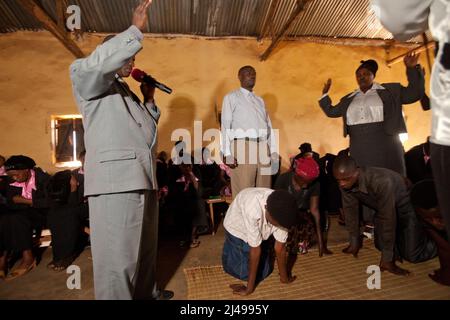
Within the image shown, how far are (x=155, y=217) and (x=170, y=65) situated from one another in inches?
190

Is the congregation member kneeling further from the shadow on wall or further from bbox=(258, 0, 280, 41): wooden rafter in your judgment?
the shadow on wall

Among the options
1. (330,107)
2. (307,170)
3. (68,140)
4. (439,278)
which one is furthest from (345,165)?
(68,140)

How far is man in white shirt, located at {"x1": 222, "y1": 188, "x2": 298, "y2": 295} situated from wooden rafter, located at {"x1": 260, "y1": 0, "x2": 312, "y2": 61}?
3482mm

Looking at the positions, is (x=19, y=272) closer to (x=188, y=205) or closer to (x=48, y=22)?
(x=188, y=205)

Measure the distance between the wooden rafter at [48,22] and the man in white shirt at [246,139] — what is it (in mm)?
3478

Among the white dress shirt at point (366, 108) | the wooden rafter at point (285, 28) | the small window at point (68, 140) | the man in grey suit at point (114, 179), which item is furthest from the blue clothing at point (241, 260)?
the small window at point (68, 140)

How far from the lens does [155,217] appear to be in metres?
2.25

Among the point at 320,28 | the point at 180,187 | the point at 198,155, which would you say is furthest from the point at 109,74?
the point at 320,28

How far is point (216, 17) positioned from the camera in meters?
5.81

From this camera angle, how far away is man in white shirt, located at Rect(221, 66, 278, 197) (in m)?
3.25

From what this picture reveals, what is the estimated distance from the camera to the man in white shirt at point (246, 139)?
10.7 ft

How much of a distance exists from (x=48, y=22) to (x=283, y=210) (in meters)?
4.88

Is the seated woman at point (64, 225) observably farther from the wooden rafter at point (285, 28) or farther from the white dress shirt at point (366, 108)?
the wooden rafter at point (285, 28)

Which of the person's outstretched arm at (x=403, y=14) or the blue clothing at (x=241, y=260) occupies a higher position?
the person's outstretched arm at (x=403, y=14)
